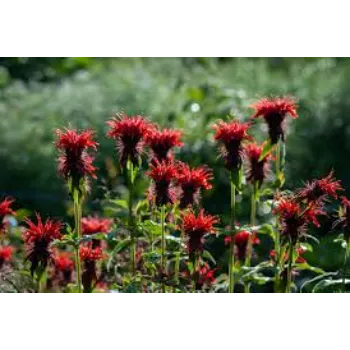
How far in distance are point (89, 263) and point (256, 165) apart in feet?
2.05

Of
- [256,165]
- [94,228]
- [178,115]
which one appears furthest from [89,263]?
[178,115]

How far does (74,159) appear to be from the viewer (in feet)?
8.25

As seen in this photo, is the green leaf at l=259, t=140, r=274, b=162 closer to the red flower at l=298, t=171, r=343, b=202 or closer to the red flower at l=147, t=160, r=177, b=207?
the red flower at l=298, t=171, r=343, b=202

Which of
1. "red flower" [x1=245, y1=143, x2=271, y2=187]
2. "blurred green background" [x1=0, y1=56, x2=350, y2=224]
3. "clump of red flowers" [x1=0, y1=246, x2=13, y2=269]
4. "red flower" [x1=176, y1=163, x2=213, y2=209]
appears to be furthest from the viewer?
"blurred green background" [x1=0, y1=56, x2=350, y2=224]

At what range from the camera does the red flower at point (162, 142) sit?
2727 millimetres

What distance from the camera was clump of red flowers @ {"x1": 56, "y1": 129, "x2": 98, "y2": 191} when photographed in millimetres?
2502

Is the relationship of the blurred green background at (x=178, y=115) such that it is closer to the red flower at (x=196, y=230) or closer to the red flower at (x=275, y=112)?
the red flower at (x=275, y=112)

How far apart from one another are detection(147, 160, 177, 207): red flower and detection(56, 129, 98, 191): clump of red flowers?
0.59ft

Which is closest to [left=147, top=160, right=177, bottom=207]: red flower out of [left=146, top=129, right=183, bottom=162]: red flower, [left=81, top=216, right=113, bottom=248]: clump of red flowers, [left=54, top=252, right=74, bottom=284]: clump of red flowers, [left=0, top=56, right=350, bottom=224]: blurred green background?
[left=146, top=129, right=183, bottom=162]: red flower

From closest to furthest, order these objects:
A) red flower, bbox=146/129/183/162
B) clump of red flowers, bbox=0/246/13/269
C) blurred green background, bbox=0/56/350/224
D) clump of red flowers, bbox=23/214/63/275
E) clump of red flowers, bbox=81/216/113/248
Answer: clump of red flowers, bbox=23/214/63/275
red flower, bbox=146/129/183/162
clump of red flowers, bbox=81/216/113/248
clump of red flowers, bbox=0/246/13/269
blurred green background, bbox=0/56/350/224

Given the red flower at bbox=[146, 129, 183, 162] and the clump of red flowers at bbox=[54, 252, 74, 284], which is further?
the clump of red flowers at bbox=[54, 252, 74, 284]

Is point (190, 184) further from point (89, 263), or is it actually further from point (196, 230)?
point (89, 263)
